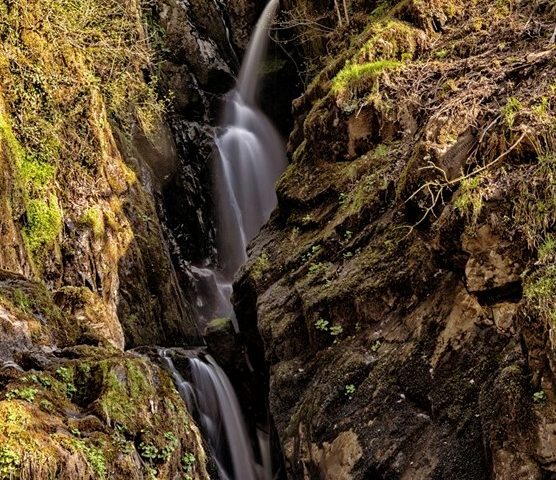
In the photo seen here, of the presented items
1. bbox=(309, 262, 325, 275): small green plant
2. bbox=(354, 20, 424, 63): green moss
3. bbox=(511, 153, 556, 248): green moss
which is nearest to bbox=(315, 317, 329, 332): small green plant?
bbox=(309, 262, 325, 275): small green plant

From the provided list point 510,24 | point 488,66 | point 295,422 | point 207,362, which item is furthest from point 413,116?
point 207,362

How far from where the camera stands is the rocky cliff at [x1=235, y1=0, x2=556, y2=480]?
223 inches

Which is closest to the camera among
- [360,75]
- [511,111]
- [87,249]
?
[511,111]

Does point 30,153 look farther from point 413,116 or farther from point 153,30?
point 153,30

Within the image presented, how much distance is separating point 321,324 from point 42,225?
15.7ft

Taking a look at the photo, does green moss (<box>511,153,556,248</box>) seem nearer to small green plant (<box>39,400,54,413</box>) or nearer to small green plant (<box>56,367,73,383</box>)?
small green plant (<box>56,367,73,383</box>)

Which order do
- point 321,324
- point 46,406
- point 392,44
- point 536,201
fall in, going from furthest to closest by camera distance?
1. point 392,44
2. point 321,324
3. point 536,201
4. point 46,406

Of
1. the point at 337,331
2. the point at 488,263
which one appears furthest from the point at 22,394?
the point at 488,263

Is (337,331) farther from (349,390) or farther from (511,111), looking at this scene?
(511,111)

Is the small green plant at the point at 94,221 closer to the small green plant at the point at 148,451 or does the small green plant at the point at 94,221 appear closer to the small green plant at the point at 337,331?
the small green plant at the point at 337,331

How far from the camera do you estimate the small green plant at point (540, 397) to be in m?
5.02

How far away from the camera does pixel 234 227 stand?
1758cm

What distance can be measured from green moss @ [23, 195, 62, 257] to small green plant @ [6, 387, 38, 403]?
5.16m

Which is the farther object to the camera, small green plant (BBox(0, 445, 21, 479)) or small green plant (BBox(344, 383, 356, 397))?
small green plant (BBox(344, 383, 356, 397))
